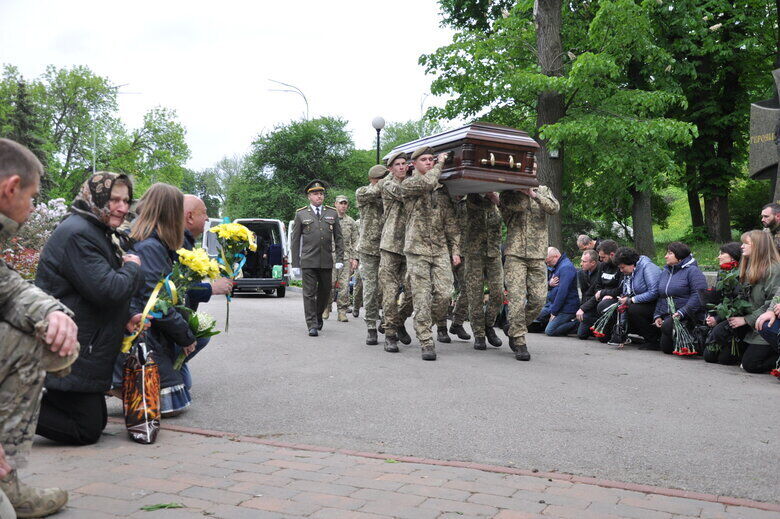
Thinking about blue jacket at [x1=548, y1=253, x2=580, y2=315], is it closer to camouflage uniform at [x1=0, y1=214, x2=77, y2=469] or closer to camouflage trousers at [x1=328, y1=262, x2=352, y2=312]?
camouflage trousers at [x1=328, y1=262, x2=352, y2=312]

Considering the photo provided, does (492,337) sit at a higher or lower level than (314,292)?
lower

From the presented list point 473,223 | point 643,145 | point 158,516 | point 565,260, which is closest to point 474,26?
point 643,145

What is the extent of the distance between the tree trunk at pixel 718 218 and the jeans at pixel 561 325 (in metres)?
14.0

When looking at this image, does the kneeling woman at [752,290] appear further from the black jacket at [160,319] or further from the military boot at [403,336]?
the black jacket at [160,319]

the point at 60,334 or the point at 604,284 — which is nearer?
the point at 60,334

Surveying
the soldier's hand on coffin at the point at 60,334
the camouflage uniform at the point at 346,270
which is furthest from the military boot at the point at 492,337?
the soldier's hand on coffin at the point at 60,334

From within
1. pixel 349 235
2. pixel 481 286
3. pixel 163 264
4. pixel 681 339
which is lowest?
pixel 681 339

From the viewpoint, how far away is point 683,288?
372 inches

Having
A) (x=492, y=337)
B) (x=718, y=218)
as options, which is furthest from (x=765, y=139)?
(x=718, y=218)

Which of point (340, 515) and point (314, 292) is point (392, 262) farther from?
point (340, 515)

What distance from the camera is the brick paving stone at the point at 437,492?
12.0 feet

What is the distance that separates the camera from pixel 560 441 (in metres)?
4.85

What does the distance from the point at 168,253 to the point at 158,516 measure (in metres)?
2.52

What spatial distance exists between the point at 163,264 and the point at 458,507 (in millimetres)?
2952
